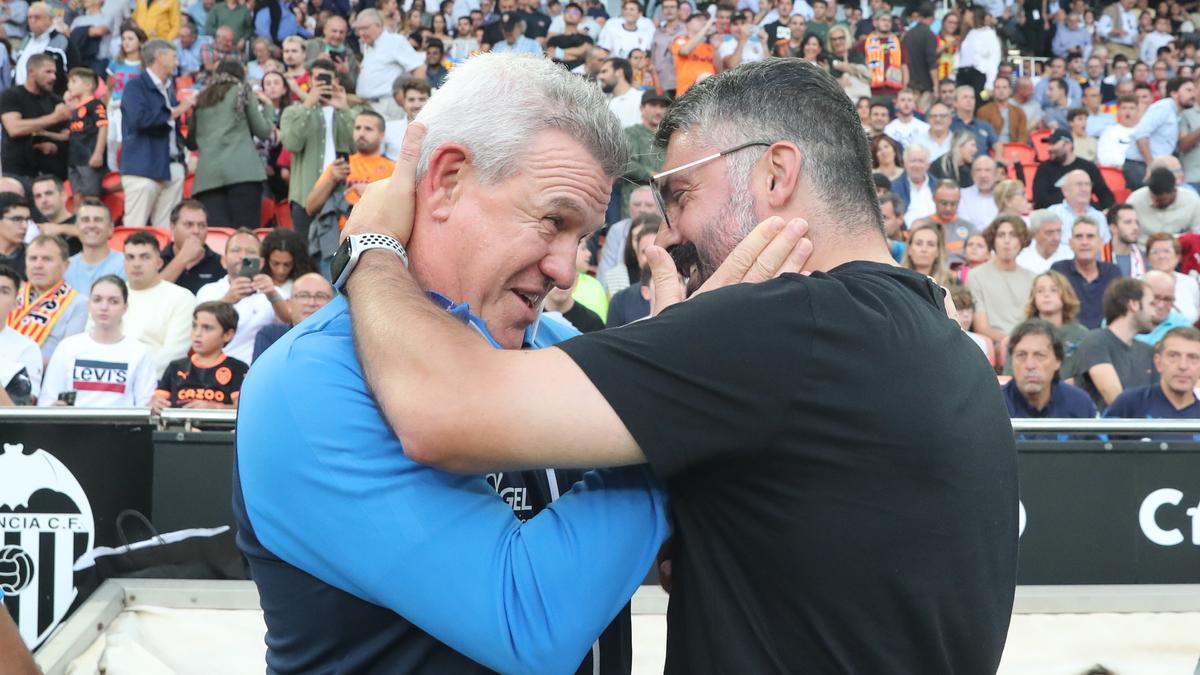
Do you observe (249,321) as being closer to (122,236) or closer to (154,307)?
(154,307)

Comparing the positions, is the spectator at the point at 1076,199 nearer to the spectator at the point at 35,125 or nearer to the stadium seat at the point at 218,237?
the stadium seat at the point at 218,237

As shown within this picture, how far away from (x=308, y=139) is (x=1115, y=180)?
9000mm

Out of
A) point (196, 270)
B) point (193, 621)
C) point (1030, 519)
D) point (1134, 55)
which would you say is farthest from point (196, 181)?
point (1134, 55)

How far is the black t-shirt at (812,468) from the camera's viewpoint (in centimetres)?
182

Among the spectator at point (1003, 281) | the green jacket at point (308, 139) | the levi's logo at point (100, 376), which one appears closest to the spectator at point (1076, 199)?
the spectator at point (1003, 281)

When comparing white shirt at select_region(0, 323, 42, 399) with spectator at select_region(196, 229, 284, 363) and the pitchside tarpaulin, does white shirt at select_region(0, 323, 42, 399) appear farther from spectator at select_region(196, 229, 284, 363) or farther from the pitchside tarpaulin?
the pitchside tarpaulin

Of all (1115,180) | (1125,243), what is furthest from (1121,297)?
(1115,180)

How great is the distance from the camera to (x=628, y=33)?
628 inches

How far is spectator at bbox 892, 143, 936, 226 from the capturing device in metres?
12.0

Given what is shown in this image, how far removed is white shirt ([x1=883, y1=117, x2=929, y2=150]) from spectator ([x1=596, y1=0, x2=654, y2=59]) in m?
3.47

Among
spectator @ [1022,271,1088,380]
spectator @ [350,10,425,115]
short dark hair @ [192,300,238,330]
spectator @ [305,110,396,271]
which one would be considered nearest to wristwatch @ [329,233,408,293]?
short dark hair @ [192,300,238,330]

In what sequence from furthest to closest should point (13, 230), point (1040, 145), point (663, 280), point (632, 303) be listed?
1. point (1040, 145)
2. point (13, 230)
3. point (632, 303)
4. point (663, 280)

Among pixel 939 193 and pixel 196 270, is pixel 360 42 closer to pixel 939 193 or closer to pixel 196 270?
pixel 196 270

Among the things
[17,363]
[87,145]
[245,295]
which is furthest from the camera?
[87,145]
